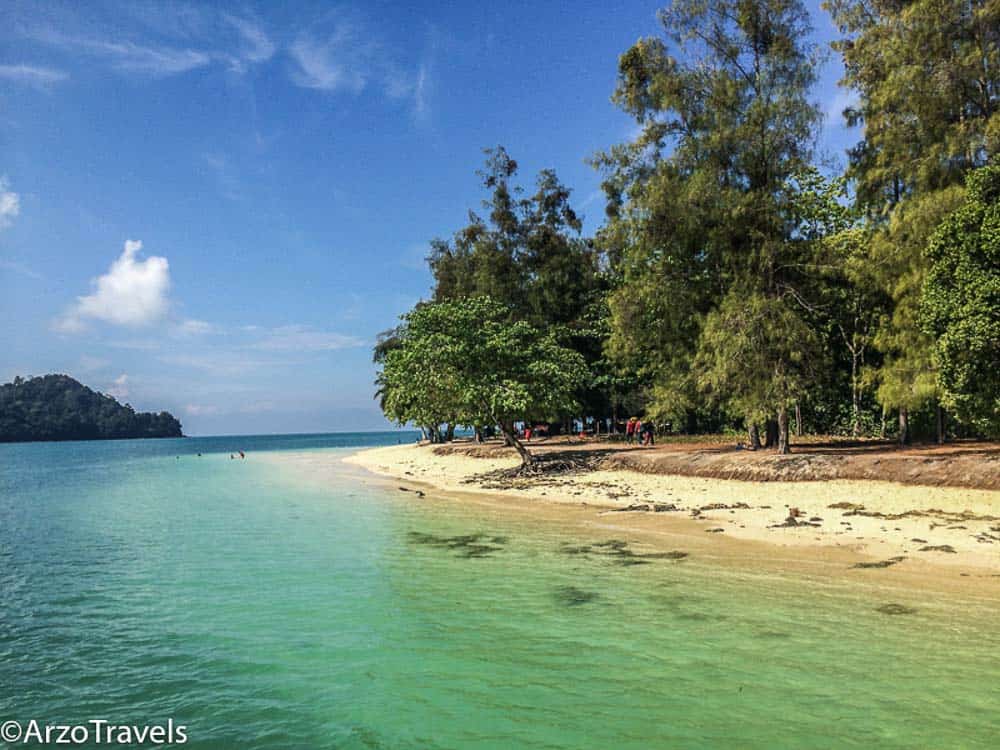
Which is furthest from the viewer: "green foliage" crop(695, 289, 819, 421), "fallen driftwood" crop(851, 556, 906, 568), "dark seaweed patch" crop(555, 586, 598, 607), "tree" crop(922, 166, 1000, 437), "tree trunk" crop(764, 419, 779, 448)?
"tree trunk" crop(764, 419, 779, 448)

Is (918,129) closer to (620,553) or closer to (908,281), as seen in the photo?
(908,281)

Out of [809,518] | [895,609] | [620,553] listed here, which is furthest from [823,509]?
[895,609]

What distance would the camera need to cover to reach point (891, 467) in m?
19.4

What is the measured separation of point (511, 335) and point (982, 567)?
72.3 ft

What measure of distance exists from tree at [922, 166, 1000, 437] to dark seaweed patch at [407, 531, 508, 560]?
14136 millimetres

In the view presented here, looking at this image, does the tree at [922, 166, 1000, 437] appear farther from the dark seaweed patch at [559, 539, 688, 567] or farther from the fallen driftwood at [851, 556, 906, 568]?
the dark seaweed patch at [559, 539, 688, 567]

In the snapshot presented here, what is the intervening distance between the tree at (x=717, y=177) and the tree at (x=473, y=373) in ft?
18.2

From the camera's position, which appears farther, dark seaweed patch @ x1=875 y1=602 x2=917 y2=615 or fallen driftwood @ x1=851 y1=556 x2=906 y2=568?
fallen driftwood @ x1=851 y1=556 x2=906 y2=568

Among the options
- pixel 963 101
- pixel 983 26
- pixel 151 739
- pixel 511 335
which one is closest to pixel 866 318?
pixel 963 101

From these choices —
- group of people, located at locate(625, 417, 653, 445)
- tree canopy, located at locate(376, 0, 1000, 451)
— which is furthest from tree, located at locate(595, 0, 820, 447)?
group of people, located at locate(625, 417, 653, 445)

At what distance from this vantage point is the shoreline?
1165cm

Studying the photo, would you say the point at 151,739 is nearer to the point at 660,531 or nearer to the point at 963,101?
the point at 660,531

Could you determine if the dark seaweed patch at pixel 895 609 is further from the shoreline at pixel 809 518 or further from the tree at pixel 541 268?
the tree at pixel 541 268

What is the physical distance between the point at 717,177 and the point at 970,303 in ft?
36.8
